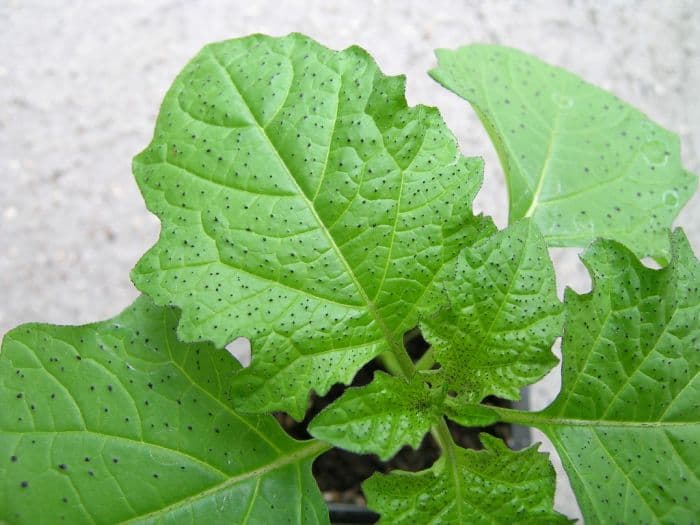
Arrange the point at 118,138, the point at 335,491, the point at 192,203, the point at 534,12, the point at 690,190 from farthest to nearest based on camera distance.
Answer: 1. the point at 534,12
2. the point at 118,138
3. the point at 335,491
4. the point at 690,190
5. the point at 192,203

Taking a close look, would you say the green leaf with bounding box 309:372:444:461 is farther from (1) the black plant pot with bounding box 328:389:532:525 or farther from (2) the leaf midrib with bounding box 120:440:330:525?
(1) the black plant pot with bounding box 328:389:532:525

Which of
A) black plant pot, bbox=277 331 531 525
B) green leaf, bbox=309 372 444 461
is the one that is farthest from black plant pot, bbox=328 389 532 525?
green leaf, bbox=309 372 444 461

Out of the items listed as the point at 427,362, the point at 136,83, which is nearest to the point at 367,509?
the point at 427,362

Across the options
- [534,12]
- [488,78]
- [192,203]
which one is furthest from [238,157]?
[534,12]

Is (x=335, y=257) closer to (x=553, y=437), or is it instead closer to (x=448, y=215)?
(x=448, y=215)

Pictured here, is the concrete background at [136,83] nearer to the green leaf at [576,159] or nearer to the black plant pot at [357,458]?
the black plant pot at [357,458]

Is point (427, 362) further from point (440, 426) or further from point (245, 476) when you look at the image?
point (245, 476)
